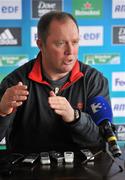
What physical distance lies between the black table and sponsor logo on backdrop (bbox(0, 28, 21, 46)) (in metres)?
1.61

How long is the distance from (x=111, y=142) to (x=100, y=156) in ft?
0.79

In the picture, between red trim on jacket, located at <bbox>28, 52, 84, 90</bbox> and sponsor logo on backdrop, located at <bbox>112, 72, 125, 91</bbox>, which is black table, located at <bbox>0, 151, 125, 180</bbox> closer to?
red trim on jacket, located at <bbox>28, 52, 84, 90</bbox>

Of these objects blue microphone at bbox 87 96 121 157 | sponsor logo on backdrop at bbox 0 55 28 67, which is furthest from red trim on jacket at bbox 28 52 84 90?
sponsor logo on backdrop at bbox 0 55 28 67

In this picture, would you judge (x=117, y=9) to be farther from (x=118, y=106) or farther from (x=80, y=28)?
(x=118, y=106)

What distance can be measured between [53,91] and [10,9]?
52.6 inches

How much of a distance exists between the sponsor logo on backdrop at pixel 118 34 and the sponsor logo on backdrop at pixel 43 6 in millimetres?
466

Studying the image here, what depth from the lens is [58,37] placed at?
1.44m

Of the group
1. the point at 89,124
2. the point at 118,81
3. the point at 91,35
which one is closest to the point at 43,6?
the point at 91,35

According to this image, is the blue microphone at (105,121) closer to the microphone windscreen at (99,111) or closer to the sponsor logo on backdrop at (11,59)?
the microphone windscreen at (99,111)

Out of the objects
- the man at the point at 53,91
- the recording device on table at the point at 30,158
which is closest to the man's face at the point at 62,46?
the man at the point at 53,91

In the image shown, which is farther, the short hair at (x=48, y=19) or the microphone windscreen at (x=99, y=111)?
the short hair at (x=48, y=19)

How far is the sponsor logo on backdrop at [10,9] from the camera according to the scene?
105 inches

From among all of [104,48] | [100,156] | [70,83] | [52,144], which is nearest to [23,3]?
[104,48]

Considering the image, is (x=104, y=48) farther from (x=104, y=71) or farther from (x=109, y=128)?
(x=109, y=128)
